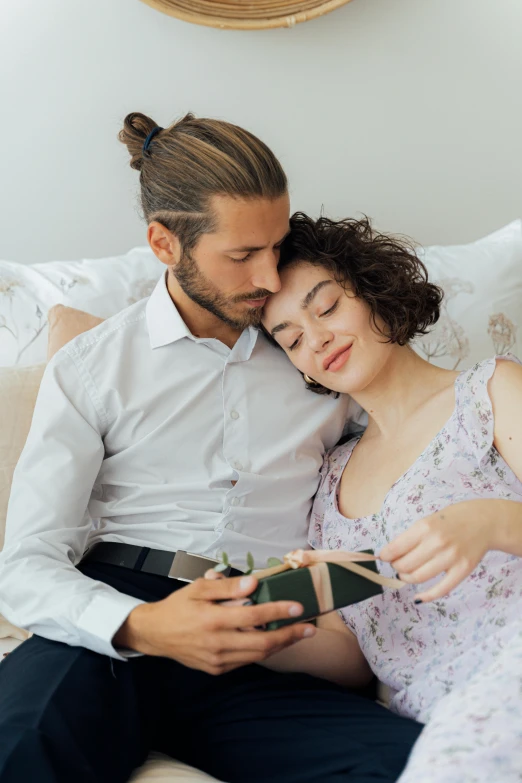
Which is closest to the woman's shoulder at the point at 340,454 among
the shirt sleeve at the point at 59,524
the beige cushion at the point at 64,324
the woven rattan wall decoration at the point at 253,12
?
the shirt sleeve at the point at 59,524

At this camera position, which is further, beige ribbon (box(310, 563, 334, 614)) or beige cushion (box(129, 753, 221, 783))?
beige cushion (box(129, 753, 221, 783))

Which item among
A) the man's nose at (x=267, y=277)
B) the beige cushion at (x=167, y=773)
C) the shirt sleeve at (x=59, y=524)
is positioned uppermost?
the man's nose at (x=267, y=277)

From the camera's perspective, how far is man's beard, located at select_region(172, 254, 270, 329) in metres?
1.51

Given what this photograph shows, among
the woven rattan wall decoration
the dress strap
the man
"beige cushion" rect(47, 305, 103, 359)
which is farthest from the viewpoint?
the woven rattan wall decoration

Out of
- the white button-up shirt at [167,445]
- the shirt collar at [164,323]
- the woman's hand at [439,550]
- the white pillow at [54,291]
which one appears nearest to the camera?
the woman's hand at [439,550]

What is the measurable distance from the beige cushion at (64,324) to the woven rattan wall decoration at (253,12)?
0.88m

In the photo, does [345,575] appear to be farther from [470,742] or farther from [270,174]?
[270,174]

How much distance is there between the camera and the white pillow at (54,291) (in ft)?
5.99

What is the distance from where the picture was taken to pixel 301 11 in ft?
7.04

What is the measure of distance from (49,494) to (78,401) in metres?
0.18

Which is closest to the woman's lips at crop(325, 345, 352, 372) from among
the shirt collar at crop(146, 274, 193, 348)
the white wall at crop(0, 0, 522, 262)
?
the shirt collar at crop(146, 274, 193, 348)

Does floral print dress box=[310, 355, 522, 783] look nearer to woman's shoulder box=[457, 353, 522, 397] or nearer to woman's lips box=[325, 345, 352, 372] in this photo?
woman's shoulder box=[457, 353, 522, 397]

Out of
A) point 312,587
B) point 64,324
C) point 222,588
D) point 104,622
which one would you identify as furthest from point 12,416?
point 312,587

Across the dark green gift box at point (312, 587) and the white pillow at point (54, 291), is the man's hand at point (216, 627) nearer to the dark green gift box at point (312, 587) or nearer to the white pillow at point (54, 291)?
the dark green gift box at point (312, 587)
